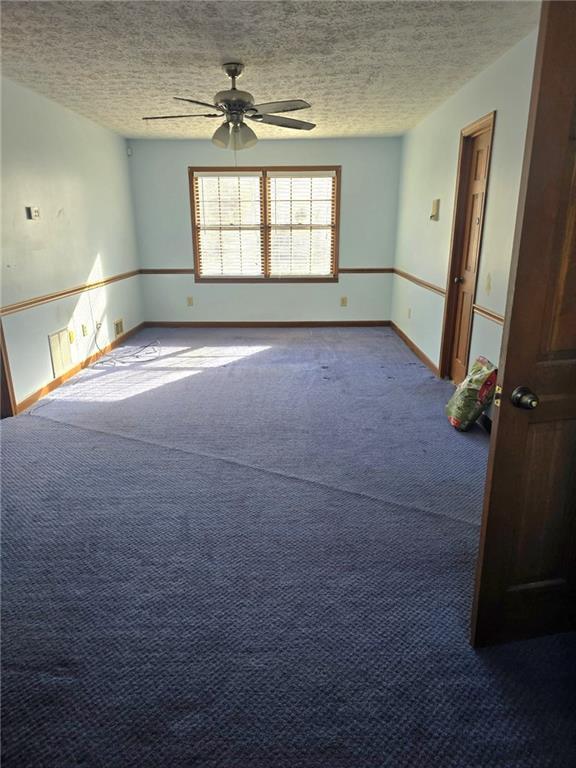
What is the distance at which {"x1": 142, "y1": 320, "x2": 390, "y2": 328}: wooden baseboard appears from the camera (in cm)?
686

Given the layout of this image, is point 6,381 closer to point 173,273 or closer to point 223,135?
point 223,135

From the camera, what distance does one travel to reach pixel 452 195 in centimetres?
432

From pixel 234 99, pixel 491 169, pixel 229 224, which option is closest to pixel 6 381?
pixel 234 99

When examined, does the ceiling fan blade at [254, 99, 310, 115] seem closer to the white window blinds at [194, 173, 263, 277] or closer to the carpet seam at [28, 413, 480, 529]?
the carpet seam at [28, 413, 480, 529]

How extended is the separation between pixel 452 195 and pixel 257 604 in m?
3.84

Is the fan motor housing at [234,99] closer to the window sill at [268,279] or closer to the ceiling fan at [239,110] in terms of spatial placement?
the ceiling fan at [239,110]

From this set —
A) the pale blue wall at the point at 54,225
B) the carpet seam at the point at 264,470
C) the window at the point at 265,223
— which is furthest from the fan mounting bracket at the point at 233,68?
the window at the point at 265,223

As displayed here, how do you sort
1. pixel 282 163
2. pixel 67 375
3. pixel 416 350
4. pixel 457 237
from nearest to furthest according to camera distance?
pixel 457 237 < pixel 67 375 < pixel 416 350 < pixel 282 163

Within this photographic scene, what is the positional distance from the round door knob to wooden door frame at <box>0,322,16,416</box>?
11.5 feet

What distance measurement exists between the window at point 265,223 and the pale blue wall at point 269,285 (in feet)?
0.43

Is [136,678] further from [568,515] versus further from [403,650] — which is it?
[568,515]

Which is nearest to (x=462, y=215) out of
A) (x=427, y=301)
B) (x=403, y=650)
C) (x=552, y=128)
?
(x=427, y=301)

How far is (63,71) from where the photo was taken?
3.40m

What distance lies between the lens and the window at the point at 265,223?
252 inches
